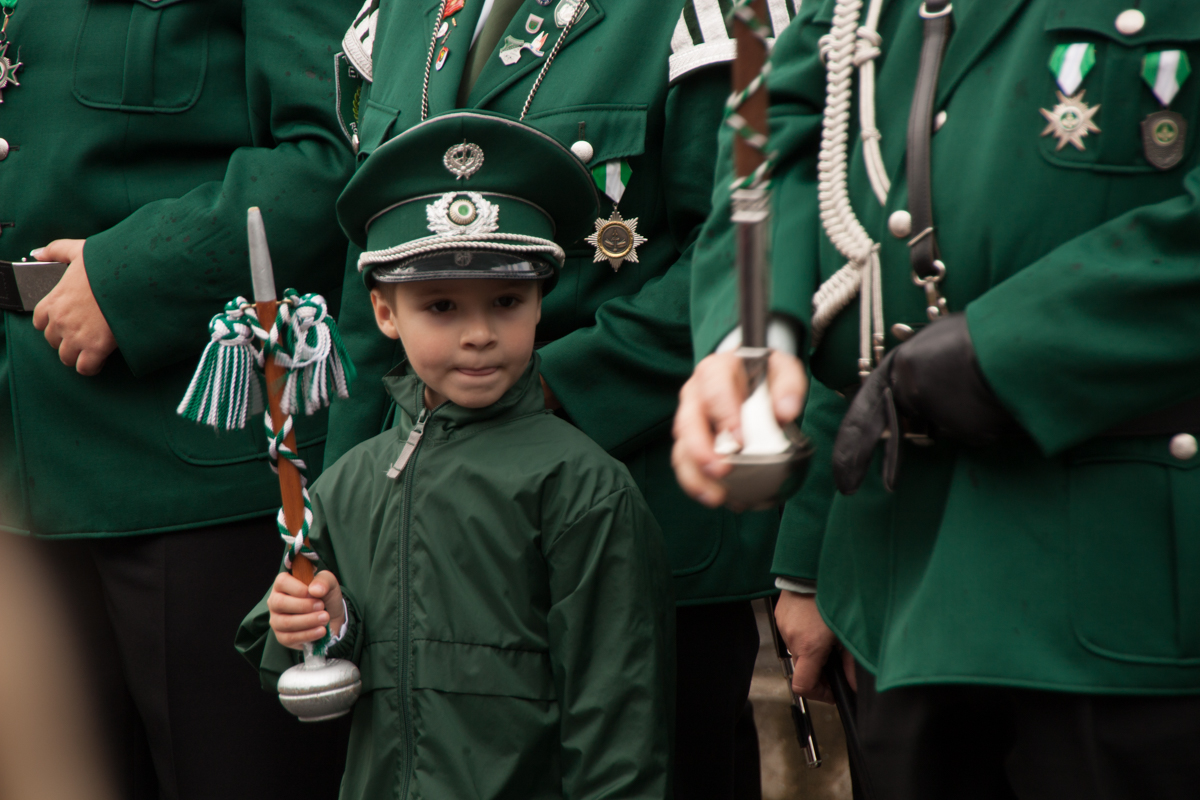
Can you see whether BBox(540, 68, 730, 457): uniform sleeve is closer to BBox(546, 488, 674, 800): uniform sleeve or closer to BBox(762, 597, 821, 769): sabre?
BBox(546, 488, 674, 800): uniform sleeve

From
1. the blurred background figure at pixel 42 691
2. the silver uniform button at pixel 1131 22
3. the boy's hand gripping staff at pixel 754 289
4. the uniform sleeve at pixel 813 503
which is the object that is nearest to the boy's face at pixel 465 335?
the uniform sleeve at pixel 813 503

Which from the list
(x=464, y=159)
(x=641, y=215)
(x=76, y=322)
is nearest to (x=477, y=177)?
(x=464, y=159)

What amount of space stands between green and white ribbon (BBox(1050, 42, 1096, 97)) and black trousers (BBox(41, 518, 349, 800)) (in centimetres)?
184

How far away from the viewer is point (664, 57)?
7.20 feet

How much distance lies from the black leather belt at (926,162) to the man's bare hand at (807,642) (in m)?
0.55

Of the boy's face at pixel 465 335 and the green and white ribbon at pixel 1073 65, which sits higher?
the green and white ribbon at pixel 1073 65

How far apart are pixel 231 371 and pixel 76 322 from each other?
815 millimetres

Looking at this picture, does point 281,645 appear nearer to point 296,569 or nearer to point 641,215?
point 296,569

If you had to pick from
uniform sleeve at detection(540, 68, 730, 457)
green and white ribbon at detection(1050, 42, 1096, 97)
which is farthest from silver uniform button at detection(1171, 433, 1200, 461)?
uniform sleeve at detection(540, 68, 730, 457)

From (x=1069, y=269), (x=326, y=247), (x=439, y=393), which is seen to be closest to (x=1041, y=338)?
(x=1069, y=269)

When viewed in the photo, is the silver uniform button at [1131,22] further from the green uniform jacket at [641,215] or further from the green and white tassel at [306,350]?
the green and white tassel at [306,350]

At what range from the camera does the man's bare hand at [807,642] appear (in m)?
1.75

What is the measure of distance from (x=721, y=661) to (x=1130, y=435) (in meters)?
1.14

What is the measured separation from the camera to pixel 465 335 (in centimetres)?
195
